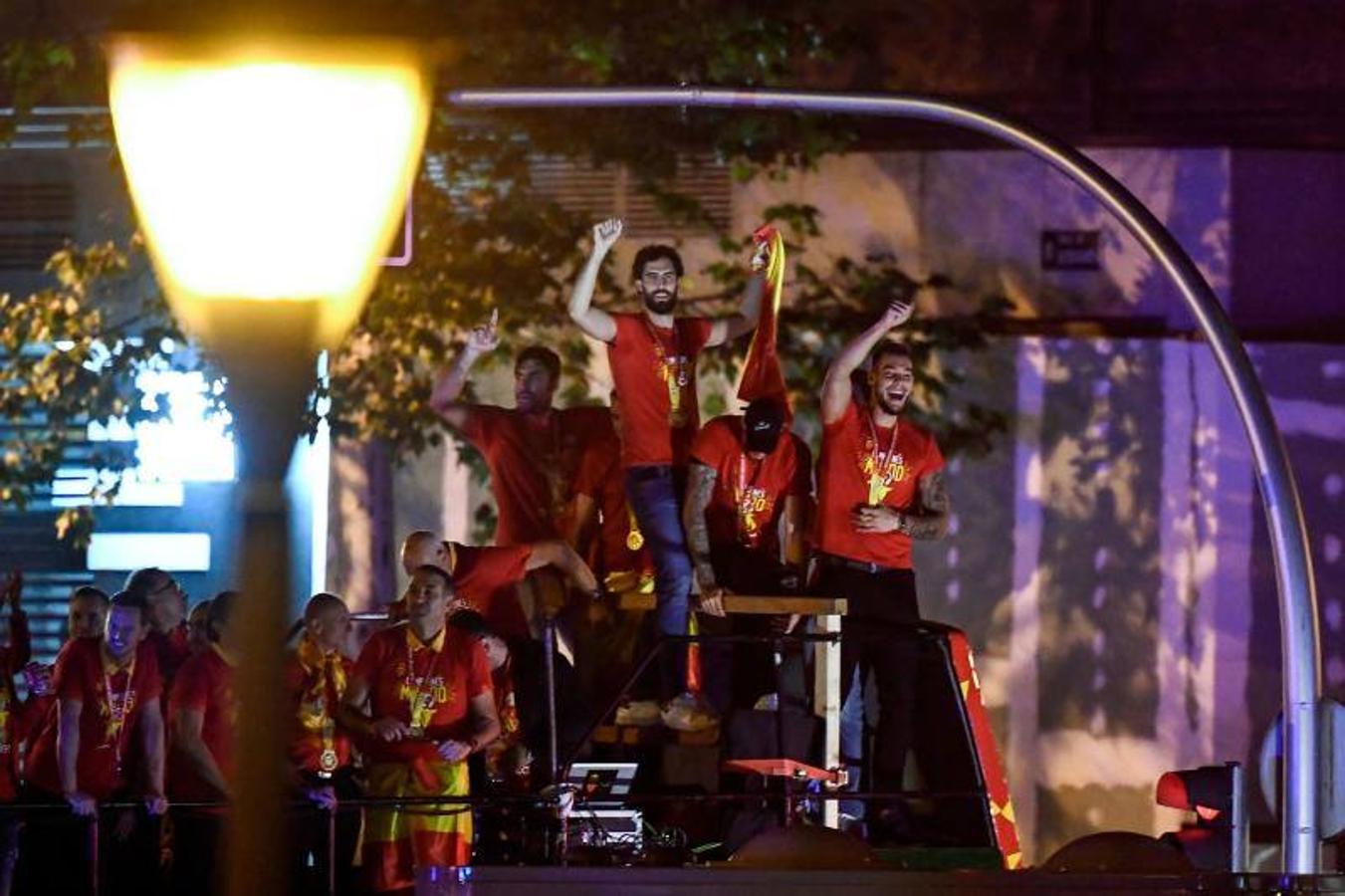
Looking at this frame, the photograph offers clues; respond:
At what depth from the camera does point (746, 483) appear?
14.0 metres

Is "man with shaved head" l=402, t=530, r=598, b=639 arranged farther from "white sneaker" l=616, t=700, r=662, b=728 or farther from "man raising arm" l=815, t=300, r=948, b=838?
"man raising arm" l=815, t=300, r=948, b=838

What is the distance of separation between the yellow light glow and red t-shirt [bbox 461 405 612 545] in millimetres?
8257

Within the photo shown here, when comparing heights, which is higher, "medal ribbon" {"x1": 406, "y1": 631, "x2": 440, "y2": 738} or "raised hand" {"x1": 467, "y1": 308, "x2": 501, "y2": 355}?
"raised hand" {"x1": 467, "y1": 308, "x2": 501, "y2": 355}

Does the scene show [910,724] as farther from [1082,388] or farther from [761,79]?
[1082,388]

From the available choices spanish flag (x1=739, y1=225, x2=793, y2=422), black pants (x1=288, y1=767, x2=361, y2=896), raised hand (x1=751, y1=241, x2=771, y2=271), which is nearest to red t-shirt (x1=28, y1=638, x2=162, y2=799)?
black pants (x1=288, y1=767, x2=361, y2=896)

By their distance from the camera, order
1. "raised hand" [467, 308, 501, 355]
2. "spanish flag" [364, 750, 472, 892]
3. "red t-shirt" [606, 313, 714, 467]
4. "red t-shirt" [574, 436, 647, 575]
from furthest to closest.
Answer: "raised hand" [467, 308, 501, 355]
"red t-shirt" [574, 436, 647, 575]
"red t-shirt" [606, 313, 714, 467]
"spanish flag" [364, 750, 472, 892]

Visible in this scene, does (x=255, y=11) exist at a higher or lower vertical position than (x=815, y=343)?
lower

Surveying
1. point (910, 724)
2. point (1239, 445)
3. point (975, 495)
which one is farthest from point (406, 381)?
point (910, 724)

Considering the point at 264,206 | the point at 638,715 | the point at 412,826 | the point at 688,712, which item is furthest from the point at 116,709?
the point at 264,206

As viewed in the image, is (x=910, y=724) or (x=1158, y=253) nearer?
(x=1158, y=253)

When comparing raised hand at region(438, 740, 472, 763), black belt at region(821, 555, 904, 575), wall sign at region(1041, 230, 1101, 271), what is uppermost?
wall sign at region(1041, 230, 1101, 271)

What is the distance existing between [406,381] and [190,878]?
8.78 meters

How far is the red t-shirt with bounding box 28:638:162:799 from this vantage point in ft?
42.5

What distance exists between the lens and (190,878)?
42.0 ft
